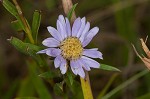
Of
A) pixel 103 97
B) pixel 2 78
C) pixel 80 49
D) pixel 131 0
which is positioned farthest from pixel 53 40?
pixel 131 0

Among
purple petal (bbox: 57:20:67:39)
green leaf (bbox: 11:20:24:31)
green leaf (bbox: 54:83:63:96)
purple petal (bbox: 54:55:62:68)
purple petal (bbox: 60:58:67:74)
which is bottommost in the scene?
green leaf (bbox: 54:83:63:96)

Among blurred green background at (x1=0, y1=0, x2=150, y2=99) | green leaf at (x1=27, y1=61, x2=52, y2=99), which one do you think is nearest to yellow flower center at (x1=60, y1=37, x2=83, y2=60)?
green leaf at (x1=27, y1=61, x2=52, y2=99)

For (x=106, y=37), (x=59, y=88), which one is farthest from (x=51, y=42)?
(x=106, y=37)

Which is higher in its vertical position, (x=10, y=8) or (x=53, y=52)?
(x=10, y=8)

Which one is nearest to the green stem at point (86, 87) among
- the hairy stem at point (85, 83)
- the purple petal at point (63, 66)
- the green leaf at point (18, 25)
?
the hairy stem at point (85, 83)

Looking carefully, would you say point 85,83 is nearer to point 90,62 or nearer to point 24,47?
point 90,62

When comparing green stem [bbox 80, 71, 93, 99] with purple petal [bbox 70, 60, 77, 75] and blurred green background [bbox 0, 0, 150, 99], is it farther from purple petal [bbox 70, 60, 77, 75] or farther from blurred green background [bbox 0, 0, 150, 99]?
blurred green background [bbox 0, 0, 150, 99]

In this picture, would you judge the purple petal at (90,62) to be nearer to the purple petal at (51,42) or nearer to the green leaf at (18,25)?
the purple petal at (51,42)

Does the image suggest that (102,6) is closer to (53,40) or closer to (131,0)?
(131,0)
